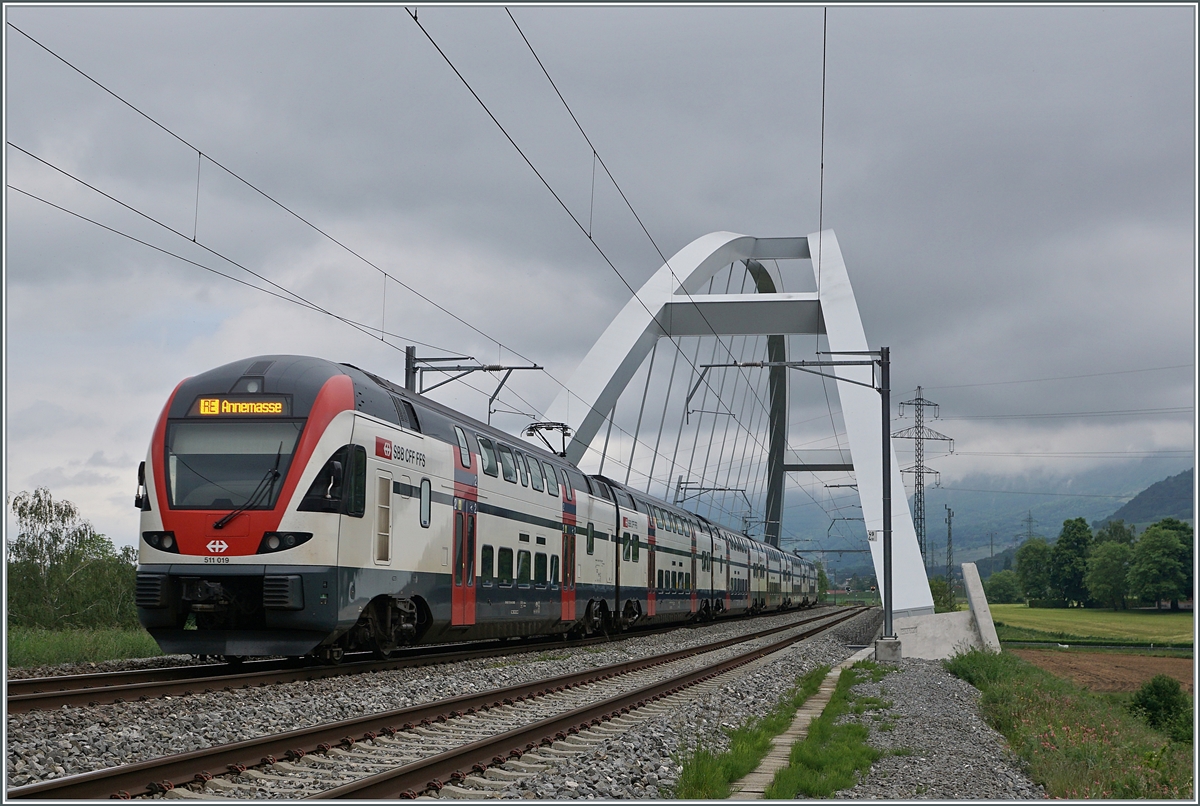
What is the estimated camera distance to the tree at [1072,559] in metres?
97.6

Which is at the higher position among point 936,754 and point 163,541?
point 163,541

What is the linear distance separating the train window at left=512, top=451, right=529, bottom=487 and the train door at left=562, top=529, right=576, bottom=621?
2594 millimetres

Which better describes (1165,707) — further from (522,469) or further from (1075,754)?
(1075,754)

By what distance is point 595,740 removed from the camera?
34.3 ft

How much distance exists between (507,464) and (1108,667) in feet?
119

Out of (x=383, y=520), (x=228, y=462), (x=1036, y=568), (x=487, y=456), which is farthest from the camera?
(x=1036, y=568)

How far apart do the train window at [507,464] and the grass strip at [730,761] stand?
7785 millimetres

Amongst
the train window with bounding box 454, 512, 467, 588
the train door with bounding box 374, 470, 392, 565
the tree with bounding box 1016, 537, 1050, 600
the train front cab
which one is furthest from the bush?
the tree with bounding box 1016, 537, 1050, 600

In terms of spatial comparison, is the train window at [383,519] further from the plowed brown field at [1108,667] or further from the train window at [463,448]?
the plowed brown field at [1108,667]

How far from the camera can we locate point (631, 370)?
43.6 m

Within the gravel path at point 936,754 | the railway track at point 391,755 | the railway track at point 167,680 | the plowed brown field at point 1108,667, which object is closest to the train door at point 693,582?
the plowed brown field at point 1108,667

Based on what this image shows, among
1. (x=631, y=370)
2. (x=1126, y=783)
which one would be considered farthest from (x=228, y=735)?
(x=631, y=370)

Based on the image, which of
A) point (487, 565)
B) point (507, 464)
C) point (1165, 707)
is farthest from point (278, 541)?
point (1165, 707)

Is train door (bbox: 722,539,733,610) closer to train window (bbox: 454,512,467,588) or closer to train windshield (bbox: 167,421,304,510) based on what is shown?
train window (bbox: 454,512,467,588)
